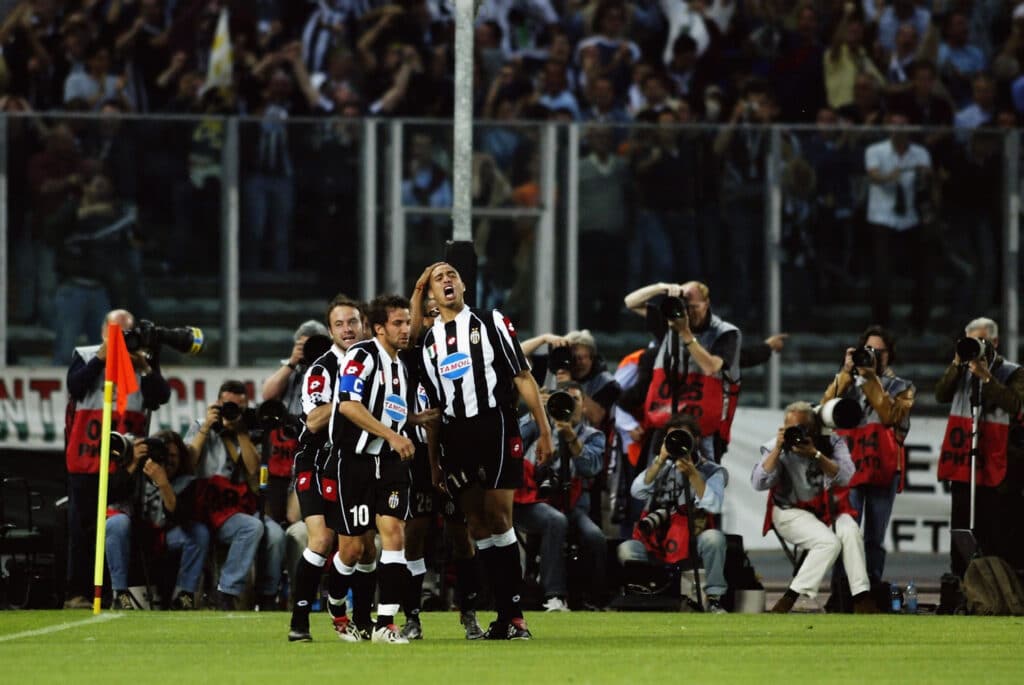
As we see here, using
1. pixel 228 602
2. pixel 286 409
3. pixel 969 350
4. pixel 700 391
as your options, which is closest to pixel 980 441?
pixel 969 350

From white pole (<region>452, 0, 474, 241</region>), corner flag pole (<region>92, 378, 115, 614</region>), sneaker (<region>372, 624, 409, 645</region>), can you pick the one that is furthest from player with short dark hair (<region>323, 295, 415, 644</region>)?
white pole (<region>452, 0, 474, 241</region>)

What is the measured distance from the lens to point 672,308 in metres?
15.7

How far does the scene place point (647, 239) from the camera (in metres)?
18.8

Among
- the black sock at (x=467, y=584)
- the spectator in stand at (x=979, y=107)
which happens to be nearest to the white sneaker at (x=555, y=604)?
the black sock at (x=467, y=584)

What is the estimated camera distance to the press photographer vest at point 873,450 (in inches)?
631

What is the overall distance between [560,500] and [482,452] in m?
4.33

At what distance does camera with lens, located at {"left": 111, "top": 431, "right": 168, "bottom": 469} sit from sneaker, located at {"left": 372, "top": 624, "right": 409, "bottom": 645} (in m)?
4.45

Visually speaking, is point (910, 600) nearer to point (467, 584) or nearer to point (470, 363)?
point (467, 584)

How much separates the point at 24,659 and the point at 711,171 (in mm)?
9530

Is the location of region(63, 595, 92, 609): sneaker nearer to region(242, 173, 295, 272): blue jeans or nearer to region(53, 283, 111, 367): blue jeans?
region(53, 283, 111, 367): blue jeans

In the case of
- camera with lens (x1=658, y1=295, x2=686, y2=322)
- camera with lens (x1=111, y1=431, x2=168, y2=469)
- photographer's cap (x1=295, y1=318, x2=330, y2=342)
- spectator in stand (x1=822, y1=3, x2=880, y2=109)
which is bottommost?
camera with lens (x1=111, y1=431, x2=168, y2=469)

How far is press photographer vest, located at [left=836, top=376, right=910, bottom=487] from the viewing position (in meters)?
16.0

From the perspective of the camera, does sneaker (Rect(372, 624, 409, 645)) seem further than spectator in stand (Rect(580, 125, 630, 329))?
No

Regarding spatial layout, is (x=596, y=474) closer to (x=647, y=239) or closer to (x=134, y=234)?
(x=647, y=239)
